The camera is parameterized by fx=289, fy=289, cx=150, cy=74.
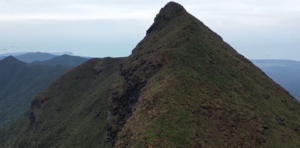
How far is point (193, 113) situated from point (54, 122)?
7215 cm

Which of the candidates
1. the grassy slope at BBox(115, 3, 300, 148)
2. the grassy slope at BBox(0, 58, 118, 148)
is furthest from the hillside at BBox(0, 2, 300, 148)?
the grassy slope at BBox(0, 58, 118, 148)

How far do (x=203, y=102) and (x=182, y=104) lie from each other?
4.49 meters

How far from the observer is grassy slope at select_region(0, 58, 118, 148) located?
82.5 metres

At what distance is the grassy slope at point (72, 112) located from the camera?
271 feet

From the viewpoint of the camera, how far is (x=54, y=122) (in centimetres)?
10388

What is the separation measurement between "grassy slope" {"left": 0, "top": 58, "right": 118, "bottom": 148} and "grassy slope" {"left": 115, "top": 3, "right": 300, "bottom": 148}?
861 inches

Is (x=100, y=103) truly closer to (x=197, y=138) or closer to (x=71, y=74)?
(x=71, y=74)

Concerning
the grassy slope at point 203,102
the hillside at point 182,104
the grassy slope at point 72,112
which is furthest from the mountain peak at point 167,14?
the grassy slope at point 72,112

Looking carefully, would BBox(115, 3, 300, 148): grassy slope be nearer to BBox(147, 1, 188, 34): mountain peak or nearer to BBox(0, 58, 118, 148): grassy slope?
BBox(147, 1, 188, 34): mountain peak

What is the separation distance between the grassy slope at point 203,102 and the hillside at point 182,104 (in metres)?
0.15

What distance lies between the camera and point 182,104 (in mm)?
46656

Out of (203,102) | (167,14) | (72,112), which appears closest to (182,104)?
(203,102)

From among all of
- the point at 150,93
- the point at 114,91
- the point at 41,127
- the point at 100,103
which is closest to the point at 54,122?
the point at 41,127

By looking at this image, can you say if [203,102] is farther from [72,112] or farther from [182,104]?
[72,112]
